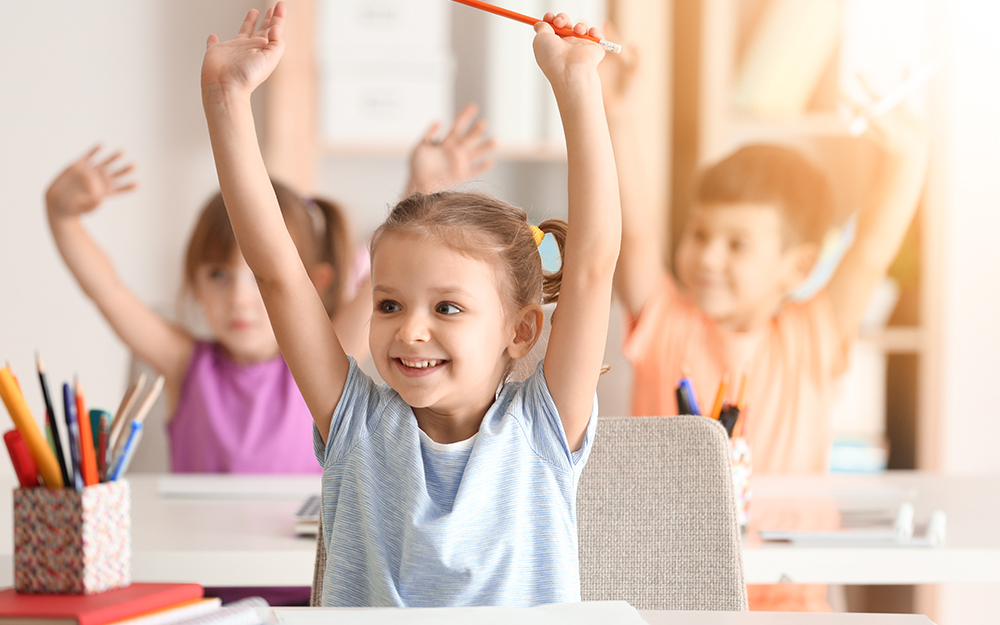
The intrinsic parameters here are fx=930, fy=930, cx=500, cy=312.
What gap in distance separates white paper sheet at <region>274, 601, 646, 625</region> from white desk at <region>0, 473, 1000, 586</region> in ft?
1.44

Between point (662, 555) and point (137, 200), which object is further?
point (137, 200)

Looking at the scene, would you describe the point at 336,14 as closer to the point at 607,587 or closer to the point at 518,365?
the point at 518,365

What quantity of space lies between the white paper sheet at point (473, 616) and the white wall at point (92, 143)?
2.26m

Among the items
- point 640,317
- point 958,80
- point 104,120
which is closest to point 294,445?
point 640,317

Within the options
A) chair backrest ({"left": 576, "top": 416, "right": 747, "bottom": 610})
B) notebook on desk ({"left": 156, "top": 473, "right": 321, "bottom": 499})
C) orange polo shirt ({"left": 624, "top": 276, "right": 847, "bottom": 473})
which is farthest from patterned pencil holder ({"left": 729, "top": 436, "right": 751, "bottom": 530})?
orange polo shirt ({"left": 624, "top": 276, "right": 847, "bottom": 473})

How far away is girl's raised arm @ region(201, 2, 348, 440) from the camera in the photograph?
2.35ft

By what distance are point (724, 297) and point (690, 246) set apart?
146 mm

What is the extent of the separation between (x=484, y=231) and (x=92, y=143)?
7.28ft

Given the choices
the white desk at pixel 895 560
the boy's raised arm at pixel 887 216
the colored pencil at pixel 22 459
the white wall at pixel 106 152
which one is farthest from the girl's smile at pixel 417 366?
the white wall at pixel 106 152

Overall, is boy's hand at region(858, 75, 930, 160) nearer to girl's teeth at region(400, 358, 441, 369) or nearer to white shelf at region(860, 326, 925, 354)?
white shelf at region(860, 326, 925, 354)

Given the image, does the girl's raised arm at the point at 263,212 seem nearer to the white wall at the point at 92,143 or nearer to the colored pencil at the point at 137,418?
the colored pencil at the point at 137,418

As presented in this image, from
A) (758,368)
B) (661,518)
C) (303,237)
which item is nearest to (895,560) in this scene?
(661,518)

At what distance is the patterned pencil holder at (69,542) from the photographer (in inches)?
20.6

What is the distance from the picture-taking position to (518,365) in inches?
36.4
